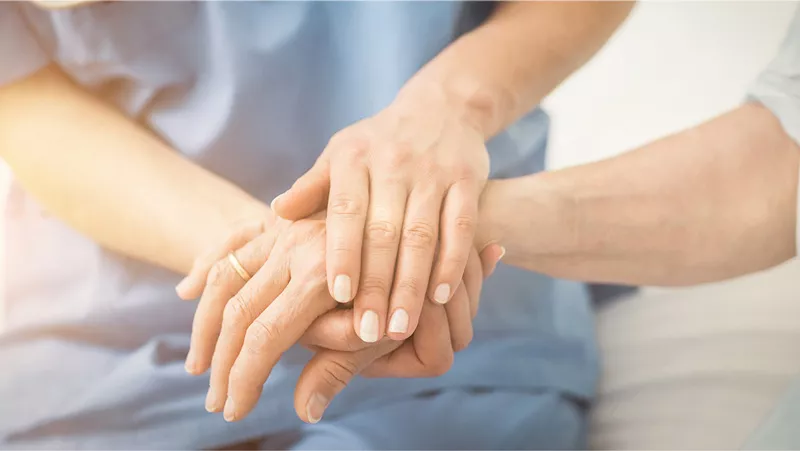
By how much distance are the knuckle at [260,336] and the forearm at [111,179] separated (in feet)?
0.43

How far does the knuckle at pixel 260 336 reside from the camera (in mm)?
511

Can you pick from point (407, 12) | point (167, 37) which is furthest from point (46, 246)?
point (407, 12)

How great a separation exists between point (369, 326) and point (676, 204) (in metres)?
0.30

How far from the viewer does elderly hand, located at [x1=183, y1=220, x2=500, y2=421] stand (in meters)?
0.52

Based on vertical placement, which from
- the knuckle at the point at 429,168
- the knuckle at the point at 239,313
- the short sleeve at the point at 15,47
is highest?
the short sleeve at the point at 15,47

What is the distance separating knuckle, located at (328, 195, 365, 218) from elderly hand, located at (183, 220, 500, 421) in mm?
27

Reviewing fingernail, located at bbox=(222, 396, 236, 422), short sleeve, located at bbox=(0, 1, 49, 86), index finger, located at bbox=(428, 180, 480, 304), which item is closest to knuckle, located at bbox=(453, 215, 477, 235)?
index finger, located at bbox=(428, 180, 480, 304)

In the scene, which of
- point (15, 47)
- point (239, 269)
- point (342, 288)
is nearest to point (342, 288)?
point (342, 288)

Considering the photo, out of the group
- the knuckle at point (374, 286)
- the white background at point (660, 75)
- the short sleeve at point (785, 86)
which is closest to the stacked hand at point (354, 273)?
the knuckle at point (374, 286)

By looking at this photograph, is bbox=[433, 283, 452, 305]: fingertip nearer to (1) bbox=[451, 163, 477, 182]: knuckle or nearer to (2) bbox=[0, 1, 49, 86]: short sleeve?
(1) bbox=[451, 163, 477, 182]: knuckle

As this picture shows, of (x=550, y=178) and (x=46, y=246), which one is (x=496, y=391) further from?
(x=46, y=246)

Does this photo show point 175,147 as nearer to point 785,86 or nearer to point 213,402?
point 213,402

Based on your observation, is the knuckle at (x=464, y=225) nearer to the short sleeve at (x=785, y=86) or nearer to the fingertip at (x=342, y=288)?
the fingertip at (x=342, y=288)

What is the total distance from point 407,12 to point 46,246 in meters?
0.39
